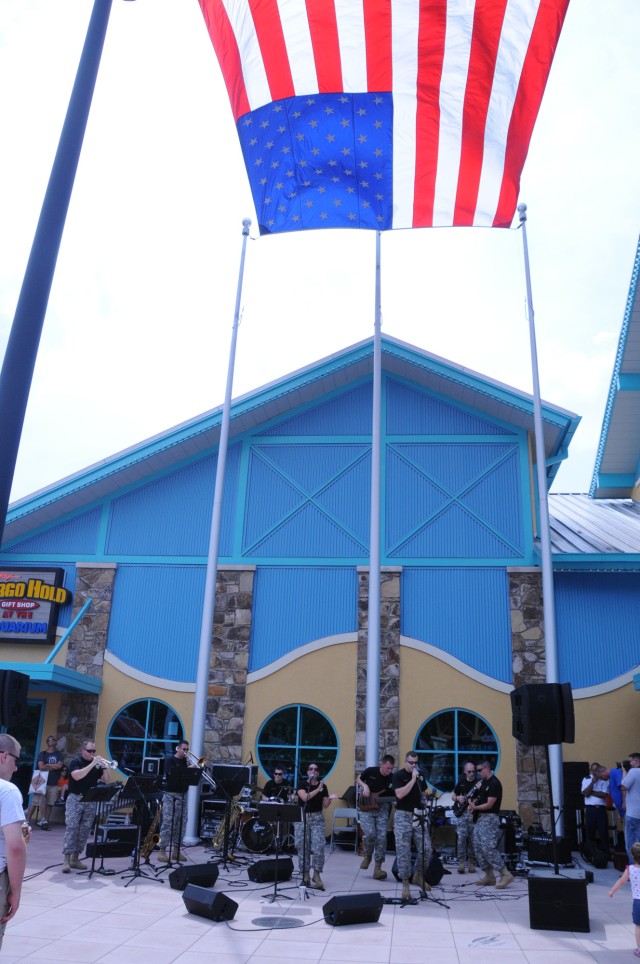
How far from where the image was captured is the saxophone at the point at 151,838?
12312 millimetres

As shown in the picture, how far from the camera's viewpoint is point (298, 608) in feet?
60.3

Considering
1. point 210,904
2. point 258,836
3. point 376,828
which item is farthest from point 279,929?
point 258,836

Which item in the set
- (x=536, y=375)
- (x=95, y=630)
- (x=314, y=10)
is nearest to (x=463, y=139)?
A: (x=314, y=10)

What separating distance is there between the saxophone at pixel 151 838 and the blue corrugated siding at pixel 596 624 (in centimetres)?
893

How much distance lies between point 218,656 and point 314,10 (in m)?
12.8

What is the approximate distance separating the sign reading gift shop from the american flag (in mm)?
10042

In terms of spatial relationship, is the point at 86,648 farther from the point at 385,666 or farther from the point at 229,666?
the point at 385,666

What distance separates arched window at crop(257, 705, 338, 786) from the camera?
17375mm

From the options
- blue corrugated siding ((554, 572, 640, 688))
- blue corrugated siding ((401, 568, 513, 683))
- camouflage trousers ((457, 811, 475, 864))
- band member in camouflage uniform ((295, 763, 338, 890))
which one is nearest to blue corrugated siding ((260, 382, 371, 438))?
blue corrugated siding ((401, 568, 513, 683))

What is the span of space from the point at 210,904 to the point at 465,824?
6.28 metres

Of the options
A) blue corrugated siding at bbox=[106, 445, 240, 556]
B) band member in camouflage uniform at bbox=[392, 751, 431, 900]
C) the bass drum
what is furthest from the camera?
blue corrugated siding at bbox=[106, 445, 240, 556]

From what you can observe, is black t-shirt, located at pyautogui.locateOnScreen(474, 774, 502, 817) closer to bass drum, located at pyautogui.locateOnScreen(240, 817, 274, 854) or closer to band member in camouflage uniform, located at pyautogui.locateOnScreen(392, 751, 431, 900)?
band member in camouflage uniform, located at pyautogui.locateOnScreen(392, 751, 431, 900)

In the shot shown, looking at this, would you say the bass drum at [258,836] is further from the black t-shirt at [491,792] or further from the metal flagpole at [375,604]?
the black t-shirt at [491,792]

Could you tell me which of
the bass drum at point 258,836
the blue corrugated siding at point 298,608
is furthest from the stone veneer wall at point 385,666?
the bass drum at point 258,836
